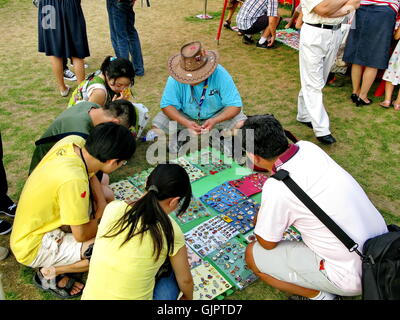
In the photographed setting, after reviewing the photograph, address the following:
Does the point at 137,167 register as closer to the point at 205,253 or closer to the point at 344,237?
the point at 205,253

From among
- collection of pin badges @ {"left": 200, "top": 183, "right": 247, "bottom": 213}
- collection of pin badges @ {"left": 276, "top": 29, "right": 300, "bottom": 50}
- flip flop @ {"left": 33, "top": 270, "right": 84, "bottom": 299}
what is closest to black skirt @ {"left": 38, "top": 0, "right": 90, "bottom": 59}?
collection of pin badges @ {"left": 200, "top": 183, "right": 247, "bottom": 213}

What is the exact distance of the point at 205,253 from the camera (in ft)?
9.03

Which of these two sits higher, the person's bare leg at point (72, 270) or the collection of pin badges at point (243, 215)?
the person's bare leg at point (72, 270)

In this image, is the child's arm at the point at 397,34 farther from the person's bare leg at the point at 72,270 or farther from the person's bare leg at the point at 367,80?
the person's bare leg at the point at 72,270

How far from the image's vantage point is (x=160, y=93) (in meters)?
5.09

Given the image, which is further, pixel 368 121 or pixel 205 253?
pixel 368 121

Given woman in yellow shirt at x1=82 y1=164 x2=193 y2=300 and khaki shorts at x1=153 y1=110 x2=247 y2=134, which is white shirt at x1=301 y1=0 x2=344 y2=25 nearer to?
khaki shorts at x1=153 y1=110 x2=247 y2=134

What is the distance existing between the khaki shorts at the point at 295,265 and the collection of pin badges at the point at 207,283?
308mm

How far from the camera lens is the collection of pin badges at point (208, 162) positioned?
370cm

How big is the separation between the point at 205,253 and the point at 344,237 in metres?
1.16

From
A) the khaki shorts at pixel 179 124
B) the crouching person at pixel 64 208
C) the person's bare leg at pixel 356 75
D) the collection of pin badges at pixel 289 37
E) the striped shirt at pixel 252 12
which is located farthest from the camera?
the collection of pin badges at pixel 289 37

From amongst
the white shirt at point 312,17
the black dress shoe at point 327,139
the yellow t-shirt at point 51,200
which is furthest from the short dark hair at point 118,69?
the black dress shoe at point 327,139

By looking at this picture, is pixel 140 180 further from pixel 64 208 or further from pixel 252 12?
pixel 252 12
